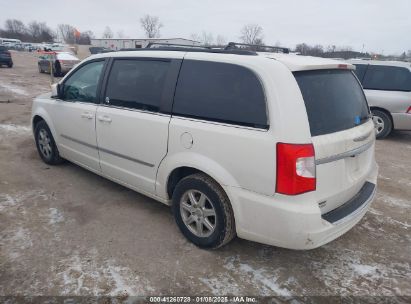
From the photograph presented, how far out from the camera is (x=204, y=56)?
3037 mm

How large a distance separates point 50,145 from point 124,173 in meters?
1.95

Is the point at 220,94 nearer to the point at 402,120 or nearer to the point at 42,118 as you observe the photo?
the point at 42,118

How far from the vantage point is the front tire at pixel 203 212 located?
2.85 metres

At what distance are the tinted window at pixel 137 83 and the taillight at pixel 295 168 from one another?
1.43m

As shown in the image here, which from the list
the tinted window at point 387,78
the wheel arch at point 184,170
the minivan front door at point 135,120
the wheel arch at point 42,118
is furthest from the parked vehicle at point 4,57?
the wheel arch at point 184,170

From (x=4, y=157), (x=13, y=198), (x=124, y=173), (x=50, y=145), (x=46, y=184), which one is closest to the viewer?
(x=124, y=173)

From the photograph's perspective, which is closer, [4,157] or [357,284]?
[357,284]

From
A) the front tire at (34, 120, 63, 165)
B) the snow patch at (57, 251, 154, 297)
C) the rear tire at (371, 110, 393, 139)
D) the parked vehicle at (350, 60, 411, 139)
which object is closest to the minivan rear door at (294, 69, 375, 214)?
the snow patch at (57, 251, 154, 297)

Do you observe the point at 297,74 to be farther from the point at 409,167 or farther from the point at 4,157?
the point at 4,157

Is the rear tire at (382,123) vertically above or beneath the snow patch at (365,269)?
above

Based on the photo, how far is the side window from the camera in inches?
161

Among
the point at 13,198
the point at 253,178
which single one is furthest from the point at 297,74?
the point at 13,198

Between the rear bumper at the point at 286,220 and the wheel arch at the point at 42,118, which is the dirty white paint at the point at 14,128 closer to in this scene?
the wheel arch at the point at 42,118

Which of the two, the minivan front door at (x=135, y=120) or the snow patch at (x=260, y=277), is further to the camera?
the minivan front door at (x=135, y=120)
